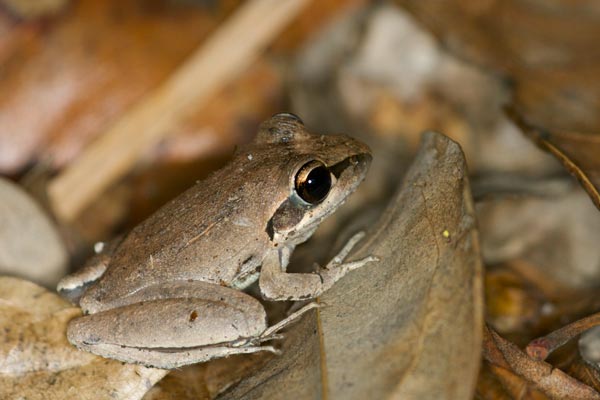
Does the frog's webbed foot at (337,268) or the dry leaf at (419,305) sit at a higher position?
the dry leaf at (419,305)

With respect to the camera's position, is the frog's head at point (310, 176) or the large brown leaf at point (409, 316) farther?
the frog's head at point (310, 176)

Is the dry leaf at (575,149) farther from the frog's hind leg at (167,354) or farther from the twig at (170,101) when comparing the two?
the twig at (170,101)

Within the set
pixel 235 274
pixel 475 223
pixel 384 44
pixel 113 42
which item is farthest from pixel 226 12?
pixel 475 223

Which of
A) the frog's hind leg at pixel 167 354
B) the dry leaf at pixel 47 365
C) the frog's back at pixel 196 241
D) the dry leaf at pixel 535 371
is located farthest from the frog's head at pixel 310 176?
the dry leaf at pixel 535 371

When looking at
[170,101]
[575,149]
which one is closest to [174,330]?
[170,101]

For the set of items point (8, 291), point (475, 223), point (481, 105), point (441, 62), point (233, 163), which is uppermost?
point (8, 291)

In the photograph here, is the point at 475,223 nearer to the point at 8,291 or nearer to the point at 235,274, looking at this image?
the point at 235,274

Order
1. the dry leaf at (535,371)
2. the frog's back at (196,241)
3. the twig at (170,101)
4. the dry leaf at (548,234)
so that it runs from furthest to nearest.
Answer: the twig at (170,101) < the dry leaf at (548,234) < the frog's back at (196,241) < the dry leaf at (535,371)

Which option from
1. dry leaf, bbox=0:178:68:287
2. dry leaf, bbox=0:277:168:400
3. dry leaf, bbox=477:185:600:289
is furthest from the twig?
dry leaf, bbox=477:185:600:289
